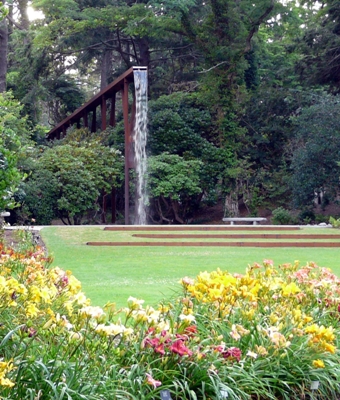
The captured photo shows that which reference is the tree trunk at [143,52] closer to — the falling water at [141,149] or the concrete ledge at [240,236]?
the falling water at [141,149]

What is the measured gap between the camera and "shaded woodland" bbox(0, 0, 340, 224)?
20531 mm

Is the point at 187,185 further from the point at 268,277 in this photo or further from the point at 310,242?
the point at 268,277

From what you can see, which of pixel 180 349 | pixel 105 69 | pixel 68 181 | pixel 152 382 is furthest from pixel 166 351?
pixel 105 69

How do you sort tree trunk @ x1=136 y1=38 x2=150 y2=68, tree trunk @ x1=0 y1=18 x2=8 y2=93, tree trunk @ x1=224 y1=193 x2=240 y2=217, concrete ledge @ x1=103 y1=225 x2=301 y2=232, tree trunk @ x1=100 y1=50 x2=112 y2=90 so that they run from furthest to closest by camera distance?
tree trunk @ x1=100 y1=50 x2=112 y2=90
tree trunk @ x1=136 y1=38 x2=150 y2=68
tree trunk @ x1=0 y1=18 x2=8 y2=93
tree trunk @ x1=224 y1=193 x2=240 y2=217
concrete ledge @ x1=103 y1=225 x2=301 y2=232

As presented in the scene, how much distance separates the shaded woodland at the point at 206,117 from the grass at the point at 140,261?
280 inches

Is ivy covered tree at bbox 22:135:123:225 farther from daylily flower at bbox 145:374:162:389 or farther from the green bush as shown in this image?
daylily flower at bbox 145:374:162:389

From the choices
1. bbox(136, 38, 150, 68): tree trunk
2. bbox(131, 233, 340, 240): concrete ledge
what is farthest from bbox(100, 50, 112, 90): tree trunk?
bbox(131, 233, 340, 240): concrete ledge

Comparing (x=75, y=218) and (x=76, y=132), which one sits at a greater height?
(x=76, y=132)

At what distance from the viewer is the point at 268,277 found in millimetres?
4477

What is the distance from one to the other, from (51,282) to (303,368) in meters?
1.74

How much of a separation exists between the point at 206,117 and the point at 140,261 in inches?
575

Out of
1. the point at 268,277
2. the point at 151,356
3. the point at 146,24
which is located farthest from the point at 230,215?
the point at 151,356

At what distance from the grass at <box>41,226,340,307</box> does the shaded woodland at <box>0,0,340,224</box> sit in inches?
280

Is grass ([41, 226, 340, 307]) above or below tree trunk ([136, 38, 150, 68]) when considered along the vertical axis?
below
